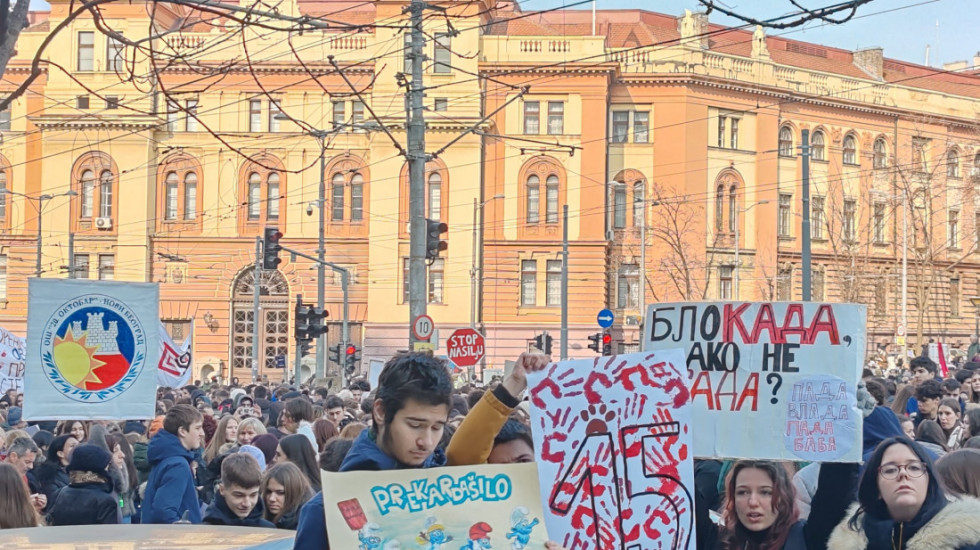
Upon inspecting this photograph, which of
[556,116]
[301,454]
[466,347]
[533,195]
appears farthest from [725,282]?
[301,454]

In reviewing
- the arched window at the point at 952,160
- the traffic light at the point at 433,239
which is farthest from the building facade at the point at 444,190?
the traffic light at the point at 433,239

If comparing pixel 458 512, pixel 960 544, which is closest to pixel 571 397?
pixel 458 512

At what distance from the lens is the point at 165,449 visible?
828 centimetres

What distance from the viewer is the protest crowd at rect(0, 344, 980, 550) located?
3828 millimetres

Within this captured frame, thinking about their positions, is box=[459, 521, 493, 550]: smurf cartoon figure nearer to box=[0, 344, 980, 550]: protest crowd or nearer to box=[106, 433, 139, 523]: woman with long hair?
box=[0, 344, 980, 550]: protest crowd

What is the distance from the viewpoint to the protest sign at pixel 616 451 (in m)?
4.46

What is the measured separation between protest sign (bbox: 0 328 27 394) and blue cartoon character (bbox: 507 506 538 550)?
530 inches

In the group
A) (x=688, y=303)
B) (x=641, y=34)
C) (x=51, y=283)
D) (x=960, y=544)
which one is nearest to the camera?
(x=960, y=544)

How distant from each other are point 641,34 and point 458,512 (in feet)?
191

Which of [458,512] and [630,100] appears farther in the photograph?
[630,100]

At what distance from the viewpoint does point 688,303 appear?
585cm

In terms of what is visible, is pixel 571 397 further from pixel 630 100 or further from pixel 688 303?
pixel 630 100

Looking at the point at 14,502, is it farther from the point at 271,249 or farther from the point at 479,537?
the point at 271,249

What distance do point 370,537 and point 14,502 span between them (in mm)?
3614
